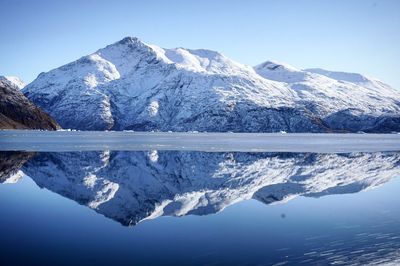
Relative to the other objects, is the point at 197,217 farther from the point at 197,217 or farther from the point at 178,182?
the point at 178,182

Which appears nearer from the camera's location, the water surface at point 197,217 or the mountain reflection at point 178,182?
the water surface at point 197,217

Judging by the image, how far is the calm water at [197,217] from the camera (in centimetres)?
2520

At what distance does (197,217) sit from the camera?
120 ft

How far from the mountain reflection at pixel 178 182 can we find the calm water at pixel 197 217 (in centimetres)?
15

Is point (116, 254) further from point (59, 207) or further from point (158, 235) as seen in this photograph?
point (59, 207)

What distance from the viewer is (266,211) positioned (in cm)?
3969

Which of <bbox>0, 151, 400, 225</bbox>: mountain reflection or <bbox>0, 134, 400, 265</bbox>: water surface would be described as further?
<bbox>0, 151, 400, 225</bbox>: mountain reflection

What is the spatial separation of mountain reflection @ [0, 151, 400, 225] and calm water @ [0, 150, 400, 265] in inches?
5.9

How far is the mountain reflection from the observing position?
41.8 metres

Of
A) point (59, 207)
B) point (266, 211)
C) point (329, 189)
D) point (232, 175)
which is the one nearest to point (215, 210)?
point (266, 211)

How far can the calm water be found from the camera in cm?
2520

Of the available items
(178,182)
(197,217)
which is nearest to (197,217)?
(197,217)

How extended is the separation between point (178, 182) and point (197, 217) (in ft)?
72.6

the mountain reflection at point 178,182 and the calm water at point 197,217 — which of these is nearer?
the calm water at point 197,217
